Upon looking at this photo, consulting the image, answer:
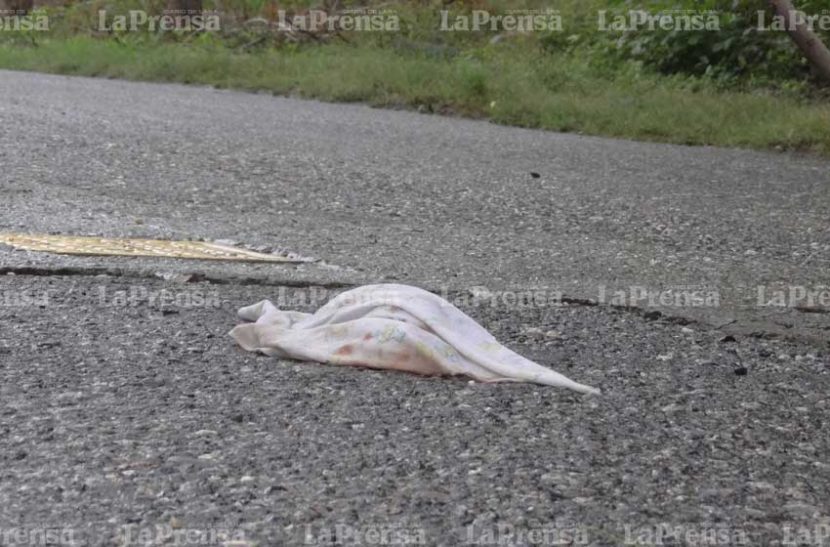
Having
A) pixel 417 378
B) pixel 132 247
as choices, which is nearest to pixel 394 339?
pixel 417 378

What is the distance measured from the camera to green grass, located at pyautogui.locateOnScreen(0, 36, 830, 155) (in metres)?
11.5

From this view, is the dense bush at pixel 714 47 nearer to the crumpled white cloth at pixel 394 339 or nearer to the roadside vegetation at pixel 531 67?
the roadside vegetation at pixel 531 67

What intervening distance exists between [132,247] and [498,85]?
8.25 meters

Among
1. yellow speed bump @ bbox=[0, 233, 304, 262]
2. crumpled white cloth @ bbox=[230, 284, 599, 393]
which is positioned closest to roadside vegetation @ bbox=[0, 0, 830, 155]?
yellow speed bump @ bbox=[0, 233, 304, 262]

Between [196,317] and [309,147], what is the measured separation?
17.2 feet

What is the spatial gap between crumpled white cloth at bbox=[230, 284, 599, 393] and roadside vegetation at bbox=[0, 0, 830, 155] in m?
5.69

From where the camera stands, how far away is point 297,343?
4.20m

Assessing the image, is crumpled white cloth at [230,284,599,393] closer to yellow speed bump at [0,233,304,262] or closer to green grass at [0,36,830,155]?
yellow speed bump at [0,233,304,262]

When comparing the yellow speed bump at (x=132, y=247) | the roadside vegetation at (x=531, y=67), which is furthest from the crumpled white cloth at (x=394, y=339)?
the roadside vegetation at (x=531, y=67)

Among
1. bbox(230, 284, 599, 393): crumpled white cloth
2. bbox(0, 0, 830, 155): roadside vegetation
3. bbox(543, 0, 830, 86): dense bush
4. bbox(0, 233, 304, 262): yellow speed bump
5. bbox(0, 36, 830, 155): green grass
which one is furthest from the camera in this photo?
bbox(543, 0, 830, 86): dense bush

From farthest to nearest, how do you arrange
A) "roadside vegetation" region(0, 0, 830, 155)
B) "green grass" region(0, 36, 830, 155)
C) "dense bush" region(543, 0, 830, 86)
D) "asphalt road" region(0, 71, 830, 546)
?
"dense bush" region(543, 0, 830, 86)
"roadside vegetation" region(0, 0, 830, 155)
"green grass" region(0, 36, 830, 155)
"asphalt road" region(0, 71, 830, 546)

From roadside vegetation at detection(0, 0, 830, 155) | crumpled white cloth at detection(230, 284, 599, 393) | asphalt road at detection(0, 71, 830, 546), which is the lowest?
asphalt road at detection(0, 71, 830, 546)

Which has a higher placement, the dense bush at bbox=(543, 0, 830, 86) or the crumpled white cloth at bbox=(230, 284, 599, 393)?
the dense bush at bbox=(543, 0, 830, 86)

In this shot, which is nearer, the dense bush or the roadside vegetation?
the roadside vegetation
